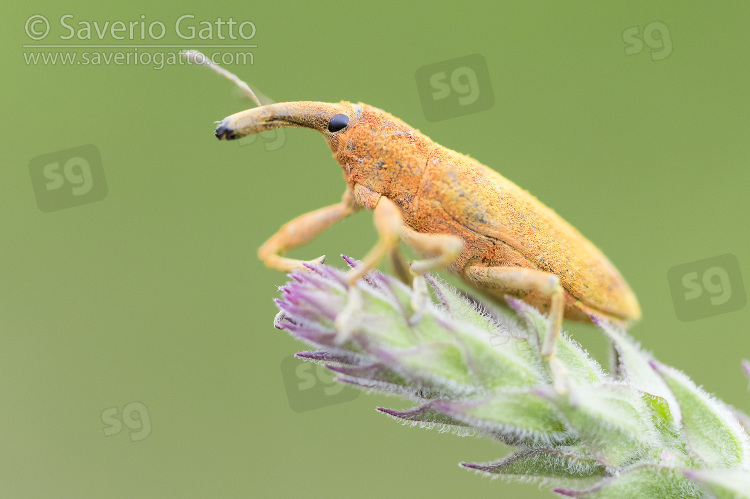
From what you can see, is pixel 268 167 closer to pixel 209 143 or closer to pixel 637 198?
pixel 209 143

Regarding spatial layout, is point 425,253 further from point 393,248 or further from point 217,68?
point 217,68

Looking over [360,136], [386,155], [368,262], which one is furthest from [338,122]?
[368,262]

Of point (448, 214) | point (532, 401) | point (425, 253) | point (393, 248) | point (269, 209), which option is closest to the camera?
point (532, 401)

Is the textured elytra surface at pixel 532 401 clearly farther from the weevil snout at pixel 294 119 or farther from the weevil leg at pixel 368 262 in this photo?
the weevil snout at pixel 294 119

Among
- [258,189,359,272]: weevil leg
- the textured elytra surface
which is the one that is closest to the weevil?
[258,189,359,272]: weevil leg

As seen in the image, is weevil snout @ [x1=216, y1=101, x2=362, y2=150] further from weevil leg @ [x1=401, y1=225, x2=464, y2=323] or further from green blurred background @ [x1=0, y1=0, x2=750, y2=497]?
green blurred background @ [x1=0, y1=0, x2=750, y2=497]

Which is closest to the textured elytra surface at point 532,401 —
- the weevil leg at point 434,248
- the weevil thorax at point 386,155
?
the weevil leg at point 434,248

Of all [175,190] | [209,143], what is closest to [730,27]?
[209,143]
